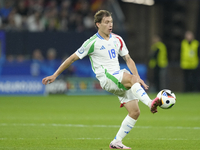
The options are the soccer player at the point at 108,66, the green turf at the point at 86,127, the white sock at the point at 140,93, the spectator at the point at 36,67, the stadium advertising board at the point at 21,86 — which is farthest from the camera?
the spectator at the point at 36,67

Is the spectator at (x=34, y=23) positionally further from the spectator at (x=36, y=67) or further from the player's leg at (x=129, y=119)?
the player's leg at (x=129, y=119)

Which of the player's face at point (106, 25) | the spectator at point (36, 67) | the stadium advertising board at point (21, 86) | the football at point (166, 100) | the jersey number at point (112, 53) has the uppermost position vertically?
the player's face at point (106, 25)

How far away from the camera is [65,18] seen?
2048cm

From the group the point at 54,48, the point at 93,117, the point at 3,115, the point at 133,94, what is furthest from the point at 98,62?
the point at 54,48

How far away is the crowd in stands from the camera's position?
19.9m

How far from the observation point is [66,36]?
20.0 m

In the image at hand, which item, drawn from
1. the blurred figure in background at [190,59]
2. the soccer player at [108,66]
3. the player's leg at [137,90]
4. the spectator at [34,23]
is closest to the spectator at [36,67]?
the spectator at [34,23]

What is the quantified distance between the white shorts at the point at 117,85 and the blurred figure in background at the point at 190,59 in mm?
11366

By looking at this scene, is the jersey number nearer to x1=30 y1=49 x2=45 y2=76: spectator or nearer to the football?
the football

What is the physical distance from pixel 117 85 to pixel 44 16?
14780mm

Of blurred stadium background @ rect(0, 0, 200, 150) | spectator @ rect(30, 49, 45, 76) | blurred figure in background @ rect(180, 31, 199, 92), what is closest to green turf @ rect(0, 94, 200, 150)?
blurred stadium background @ rect(0, 0, 200, 150)

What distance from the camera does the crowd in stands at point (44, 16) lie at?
65.2 feet

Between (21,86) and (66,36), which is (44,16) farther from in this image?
(21,86)

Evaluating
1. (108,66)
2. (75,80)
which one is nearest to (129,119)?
(108,66)
